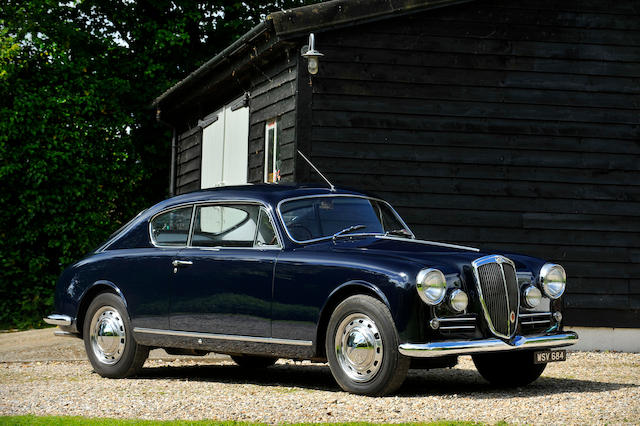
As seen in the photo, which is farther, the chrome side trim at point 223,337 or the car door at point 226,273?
the car door at point 226,273

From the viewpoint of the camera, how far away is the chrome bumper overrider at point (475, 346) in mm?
6789

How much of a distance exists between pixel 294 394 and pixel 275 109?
20.6 ft

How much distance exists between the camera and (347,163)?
1211 centimetres

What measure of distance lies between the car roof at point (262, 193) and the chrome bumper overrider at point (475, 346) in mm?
1929

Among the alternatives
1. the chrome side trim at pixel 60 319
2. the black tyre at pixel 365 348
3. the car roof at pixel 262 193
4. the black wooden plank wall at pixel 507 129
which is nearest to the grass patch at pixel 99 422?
the black tyre at pixel 365 348

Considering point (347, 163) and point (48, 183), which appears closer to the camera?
point (347, 163)

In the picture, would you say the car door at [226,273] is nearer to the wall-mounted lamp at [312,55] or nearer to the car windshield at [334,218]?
the car windshield at [334,218]

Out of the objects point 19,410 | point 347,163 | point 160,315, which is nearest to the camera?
point 19,410

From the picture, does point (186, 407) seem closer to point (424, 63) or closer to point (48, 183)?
point (424, 63)

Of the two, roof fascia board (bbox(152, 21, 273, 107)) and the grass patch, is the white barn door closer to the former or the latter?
roof fascia board (bbox(152, 21, 273, 107))

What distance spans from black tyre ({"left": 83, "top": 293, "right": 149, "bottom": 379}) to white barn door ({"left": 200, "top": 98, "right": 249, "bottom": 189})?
5.90 metres

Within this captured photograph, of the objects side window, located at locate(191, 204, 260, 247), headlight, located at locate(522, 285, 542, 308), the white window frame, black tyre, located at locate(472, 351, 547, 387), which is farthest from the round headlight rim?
the white window frame

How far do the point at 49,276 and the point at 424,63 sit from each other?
9.60m

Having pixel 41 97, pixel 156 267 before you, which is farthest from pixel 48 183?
pixel 156 267
